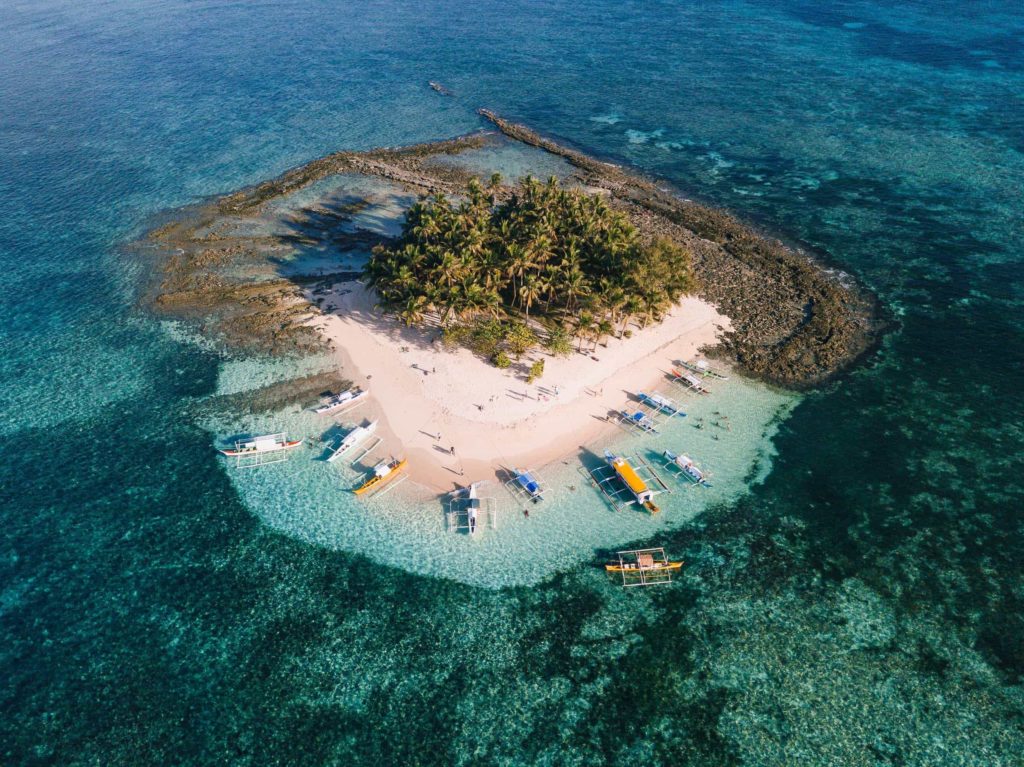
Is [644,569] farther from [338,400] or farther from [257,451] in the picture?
[257,451]

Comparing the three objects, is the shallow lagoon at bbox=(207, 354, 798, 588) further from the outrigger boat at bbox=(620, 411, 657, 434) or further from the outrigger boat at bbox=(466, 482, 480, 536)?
the outrigger boat at bbox=(620, 411, 657, 434)

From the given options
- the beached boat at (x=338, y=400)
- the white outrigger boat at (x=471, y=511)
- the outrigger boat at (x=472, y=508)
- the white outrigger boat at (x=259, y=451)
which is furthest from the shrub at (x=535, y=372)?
the white outrigger boat at (x=259, y=451)

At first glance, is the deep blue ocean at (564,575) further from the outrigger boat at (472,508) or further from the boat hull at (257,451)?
the outrigger boat at (472,508)

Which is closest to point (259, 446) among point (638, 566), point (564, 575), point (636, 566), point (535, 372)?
point (535, 372)

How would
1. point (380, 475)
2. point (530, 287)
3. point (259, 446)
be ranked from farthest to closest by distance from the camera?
point (530, 287) → point (259, 446) → point (380, 475)

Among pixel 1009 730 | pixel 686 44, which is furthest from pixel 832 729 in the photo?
pixel 686 44

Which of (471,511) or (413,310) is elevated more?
(413,310)
